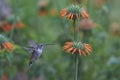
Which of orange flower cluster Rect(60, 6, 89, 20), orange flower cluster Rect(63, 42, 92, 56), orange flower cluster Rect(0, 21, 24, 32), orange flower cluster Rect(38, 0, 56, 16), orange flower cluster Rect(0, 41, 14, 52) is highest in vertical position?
orange flower cluster Rect(38, 0, 56, 16)

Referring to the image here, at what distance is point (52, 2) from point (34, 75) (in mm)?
1692

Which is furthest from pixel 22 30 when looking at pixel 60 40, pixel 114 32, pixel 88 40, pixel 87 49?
pixel 87 49

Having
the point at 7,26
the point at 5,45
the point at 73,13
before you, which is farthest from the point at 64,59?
the point at 73,13

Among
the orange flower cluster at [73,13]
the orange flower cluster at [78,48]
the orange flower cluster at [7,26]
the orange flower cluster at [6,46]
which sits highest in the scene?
the orange flower cluster at [7,26]

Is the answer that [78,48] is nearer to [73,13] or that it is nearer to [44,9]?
[73,13]

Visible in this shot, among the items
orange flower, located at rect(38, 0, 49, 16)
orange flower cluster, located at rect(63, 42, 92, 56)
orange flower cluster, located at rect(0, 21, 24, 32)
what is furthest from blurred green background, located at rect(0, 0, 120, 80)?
orange flower cluster, located at rect(63, 42, 92, 56)

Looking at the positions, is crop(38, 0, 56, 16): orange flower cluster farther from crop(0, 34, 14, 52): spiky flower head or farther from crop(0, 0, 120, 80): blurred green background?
crop(0, 34, 14, 52): spiky flower head

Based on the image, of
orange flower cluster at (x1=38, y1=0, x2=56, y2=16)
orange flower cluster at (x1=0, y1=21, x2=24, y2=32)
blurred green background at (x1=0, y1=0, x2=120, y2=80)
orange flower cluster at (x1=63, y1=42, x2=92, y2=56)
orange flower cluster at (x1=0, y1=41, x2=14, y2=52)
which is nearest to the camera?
orange flower cluster at (x1=63, y1=42, x2=92, y2=56)

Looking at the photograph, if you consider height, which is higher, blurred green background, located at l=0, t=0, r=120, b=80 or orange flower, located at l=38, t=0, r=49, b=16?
orange flower, located at l=38, t=0, r=49, b=16

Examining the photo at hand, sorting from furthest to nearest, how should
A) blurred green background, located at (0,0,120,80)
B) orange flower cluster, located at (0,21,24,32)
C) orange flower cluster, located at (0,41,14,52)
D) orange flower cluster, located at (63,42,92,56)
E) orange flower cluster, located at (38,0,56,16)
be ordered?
orange flower cluster, located at (38,0,56,16)
orange flower cluster, located at (0,21,24,32)
blurred green background, located at (0,0,120,80)
orange flower cluster, located at (0,41,14,52)
orange flower cluster, located at (63,42,92,56)

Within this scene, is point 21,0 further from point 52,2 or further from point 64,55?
point 64,55

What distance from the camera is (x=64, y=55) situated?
380 centimetres

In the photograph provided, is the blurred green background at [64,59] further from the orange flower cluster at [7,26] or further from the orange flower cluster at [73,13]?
the orange flower cluster at [73,13]

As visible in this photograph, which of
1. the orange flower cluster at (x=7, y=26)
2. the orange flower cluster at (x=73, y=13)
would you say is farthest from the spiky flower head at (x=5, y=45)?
the orange flower cluster at (x=7, y=26)
